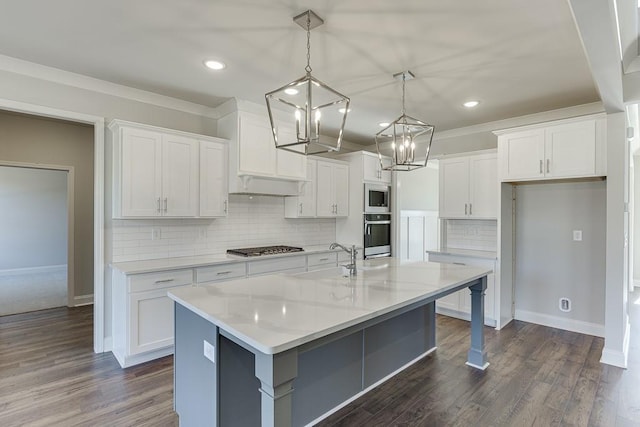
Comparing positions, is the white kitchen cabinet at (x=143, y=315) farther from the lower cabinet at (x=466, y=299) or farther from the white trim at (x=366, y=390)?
the lower cabinet at (x=466, y=299)

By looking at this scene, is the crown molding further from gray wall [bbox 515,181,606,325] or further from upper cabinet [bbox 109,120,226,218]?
upper cabinet [bbox 109,120,226,218]

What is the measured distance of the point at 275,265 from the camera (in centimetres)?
403

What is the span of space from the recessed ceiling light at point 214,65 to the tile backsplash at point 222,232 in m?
1.63

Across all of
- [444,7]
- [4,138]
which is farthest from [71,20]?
[4,138]

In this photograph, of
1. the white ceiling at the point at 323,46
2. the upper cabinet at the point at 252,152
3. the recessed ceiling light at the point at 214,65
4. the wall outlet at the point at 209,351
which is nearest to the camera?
the wall outlet at the point at 209,351

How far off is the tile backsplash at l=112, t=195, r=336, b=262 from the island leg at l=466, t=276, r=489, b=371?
260 centimetres

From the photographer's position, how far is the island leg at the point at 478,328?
3049 millimetres

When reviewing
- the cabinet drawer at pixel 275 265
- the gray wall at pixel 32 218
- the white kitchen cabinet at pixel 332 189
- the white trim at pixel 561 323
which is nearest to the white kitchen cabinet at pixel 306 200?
the white kitchen cabinet at pixel 332 189

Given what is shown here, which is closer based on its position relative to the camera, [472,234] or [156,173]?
[156,173]

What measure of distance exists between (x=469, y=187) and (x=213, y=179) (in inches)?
127

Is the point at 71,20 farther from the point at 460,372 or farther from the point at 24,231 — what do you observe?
the point at 24,231

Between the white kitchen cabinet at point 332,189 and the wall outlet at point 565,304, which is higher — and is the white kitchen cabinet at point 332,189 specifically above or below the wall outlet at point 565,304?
above

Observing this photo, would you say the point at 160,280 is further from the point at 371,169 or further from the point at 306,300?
the point at 371,169

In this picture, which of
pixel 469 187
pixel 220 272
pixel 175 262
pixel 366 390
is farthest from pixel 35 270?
pixel 469 187
